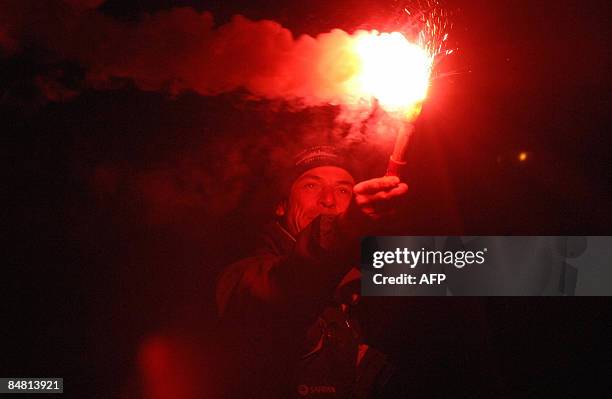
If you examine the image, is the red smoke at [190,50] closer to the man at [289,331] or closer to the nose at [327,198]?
the nose at [327,198]

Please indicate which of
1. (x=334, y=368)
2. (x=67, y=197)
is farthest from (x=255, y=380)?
(x=67, y=197)

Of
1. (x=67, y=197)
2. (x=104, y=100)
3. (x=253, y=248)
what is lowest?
(x=253, y=248)

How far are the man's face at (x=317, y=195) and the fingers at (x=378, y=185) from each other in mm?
776

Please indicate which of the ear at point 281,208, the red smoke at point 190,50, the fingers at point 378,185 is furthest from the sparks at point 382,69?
the fingers at point 378,185

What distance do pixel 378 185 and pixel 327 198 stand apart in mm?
919

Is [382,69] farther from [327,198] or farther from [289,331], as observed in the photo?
[289,331]

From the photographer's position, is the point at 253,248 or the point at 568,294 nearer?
the point at 253,248

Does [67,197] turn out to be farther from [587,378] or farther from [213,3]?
[587,378]

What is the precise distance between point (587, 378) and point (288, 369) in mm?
2169

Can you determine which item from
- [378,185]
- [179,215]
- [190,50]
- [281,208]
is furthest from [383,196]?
[190,50]

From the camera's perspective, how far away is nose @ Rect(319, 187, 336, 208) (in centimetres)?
322

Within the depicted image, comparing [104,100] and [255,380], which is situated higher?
[104,100]

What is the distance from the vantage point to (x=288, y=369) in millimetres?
3041

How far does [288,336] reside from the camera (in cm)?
306
